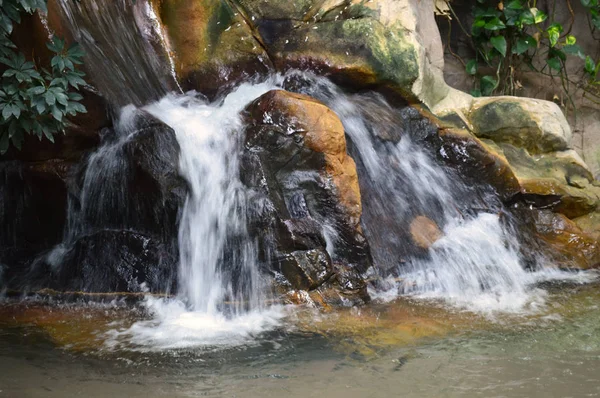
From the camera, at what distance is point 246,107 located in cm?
448

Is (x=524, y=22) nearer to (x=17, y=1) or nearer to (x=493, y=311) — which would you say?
(x=493, y=311)

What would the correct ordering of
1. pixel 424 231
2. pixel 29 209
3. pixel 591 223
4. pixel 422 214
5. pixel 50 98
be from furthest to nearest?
pixel 591 223, pixel 422 214, pixel 424 231, pixel 29 209, pixel 50 98

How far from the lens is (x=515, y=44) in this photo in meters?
6.54

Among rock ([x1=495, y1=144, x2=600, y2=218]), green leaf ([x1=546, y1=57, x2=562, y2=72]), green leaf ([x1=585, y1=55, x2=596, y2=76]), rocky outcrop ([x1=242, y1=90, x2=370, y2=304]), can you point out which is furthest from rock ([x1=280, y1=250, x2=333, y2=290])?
green leaf ([x1=585, y1=55, x2=596, y2=76])

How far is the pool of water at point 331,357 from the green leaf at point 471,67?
340 centimetres

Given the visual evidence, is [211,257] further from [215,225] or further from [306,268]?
[306,268]

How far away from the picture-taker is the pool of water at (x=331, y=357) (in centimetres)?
278

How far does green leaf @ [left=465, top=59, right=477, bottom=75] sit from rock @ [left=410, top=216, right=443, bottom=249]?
8.33ft

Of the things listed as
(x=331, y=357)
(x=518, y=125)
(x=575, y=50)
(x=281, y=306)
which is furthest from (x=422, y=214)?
(x=575, y=50)

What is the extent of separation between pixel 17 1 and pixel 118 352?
1.88 meters

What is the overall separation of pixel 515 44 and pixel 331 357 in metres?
4.48

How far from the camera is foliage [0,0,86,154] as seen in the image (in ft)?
11.8

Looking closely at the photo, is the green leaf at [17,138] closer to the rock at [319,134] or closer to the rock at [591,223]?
the rock at [319,134]

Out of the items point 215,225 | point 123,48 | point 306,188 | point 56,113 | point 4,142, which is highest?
point 123,48
